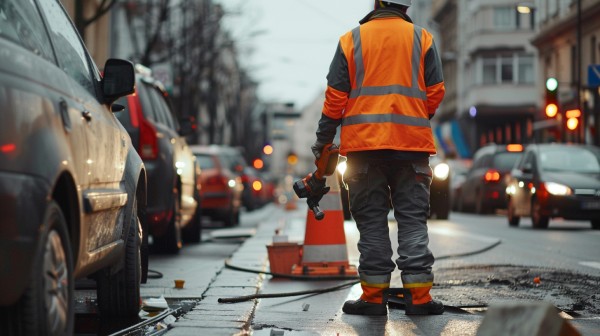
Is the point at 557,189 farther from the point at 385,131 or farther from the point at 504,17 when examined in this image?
the point at 504,17

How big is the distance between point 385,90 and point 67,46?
211 cm

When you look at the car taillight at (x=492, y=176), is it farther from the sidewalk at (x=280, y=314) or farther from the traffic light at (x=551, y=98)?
the sidewalk at (x=280, y=314)

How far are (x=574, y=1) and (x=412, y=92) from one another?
1673 inches

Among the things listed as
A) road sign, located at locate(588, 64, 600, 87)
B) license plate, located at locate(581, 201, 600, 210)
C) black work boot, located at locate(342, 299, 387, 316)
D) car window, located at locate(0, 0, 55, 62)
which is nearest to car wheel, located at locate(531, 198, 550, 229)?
license plate, located at locate(581, 201, 600, 210)

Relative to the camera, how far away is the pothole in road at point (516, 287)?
315 inches

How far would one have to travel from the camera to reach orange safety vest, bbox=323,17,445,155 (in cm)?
766

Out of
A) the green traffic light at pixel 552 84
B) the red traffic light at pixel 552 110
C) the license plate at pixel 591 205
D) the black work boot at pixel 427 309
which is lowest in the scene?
the black work boot at pixel 427 309

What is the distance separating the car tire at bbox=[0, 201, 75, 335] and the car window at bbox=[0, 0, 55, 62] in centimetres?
73

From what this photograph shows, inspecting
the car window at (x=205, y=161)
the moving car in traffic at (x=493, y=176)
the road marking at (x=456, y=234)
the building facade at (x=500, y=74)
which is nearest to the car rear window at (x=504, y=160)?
the moving car in traffic at (x=493, y=176)

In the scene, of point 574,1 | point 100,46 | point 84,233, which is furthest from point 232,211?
point 574,1

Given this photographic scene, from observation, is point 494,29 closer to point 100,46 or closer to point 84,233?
point 100,46

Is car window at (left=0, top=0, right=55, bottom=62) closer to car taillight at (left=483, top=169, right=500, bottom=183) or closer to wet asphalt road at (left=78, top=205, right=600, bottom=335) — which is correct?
wet asphalt road at (left=78, top=205, right=600, bottom=335)

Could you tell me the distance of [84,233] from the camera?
579cm

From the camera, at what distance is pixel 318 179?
8.27 m
